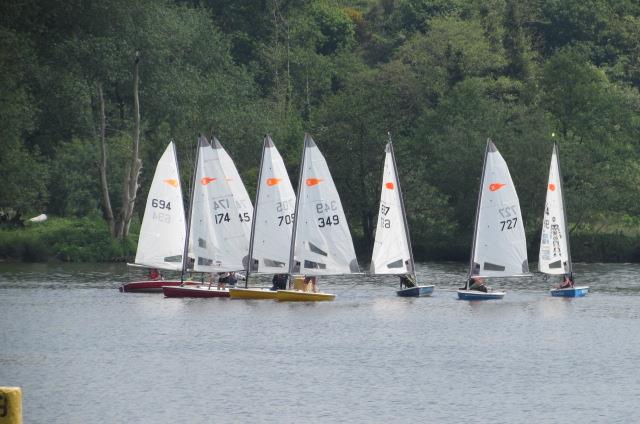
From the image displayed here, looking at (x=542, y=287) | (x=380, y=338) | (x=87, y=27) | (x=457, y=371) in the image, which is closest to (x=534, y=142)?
(x=542, y=287)

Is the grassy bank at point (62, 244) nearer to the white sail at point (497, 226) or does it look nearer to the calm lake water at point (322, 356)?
the calm lake water at point (322, 356)

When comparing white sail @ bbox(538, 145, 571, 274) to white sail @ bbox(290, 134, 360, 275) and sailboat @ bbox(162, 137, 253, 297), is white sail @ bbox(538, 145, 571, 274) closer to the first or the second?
white sail @ bbox(290, 134, 360, 275)

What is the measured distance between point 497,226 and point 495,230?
226mm

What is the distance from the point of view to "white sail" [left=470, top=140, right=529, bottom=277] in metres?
73.6

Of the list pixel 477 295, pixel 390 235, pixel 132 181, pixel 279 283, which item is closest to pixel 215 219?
pixel 279 283

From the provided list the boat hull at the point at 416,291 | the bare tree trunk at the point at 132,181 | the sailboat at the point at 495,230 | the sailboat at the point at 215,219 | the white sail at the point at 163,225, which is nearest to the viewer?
the sailboat at the point at 495,230

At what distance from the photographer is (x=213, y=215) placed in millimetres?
76000

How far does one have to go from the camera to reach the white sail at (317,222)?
7231 centimetres

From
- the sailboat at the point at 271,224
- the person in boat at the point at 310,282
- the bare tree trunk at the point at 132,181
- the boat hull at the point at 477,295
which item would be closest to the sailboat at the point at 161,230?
the sailboat at the point at 271,224

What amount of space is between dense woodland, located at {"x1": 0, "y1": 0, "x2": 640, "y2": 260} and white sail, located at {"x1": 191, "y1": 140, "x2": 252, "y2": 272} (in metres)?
27.1

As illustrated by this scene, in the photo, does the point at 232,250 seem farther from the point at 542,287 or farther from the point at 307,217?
the point at 542,287

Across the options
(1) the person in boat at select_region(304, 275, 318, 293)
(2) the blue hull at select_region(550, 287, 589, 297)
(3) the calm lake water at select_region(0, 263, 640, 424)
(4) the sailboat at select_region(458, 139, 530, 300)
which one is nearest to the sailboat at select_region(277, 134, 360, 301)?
(1) the person in boat at select_region(304, 275, 318, 293)

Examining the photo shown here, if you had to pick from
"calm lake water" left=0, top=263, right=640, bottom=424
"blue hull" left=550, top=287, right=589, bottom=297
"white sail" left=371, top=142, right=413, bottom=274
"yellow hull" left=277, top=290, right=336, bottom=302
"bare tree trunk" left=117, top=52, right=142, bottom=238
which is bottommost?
"calm lake water" left=0, top=263, right=640, bottom=424

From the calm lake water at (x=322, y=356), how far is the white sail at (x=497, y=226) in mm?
2099
